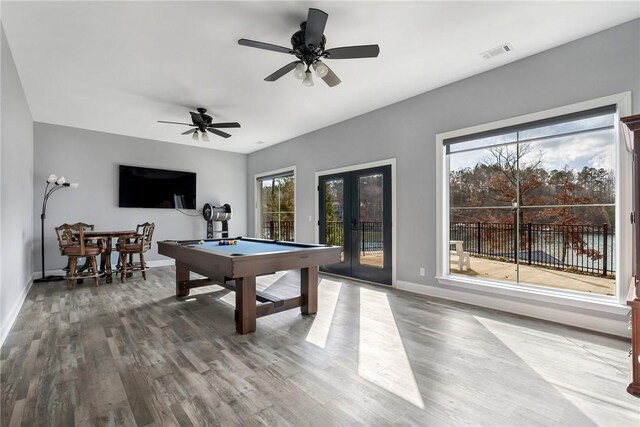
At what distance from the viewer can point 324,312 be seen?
3529 millimetres

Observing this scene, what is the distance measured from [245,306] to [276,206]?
481cm

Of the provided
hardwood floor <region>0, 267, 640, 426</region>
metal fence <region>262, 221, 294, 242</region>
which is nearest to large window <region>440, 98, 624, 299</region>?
hardwood floor <region>0, 267, 640, 426</region>

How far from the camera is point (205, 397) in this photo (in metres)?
1.88

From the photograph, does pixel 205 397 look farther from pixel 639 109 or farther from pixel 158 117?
pixel 158 117

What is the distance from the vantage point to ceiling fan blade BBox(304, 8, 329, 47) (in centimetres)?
225

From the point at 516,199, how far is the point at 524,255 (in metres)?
0.83

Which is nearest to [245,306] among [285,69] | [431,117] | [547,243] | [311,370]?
[311,370]

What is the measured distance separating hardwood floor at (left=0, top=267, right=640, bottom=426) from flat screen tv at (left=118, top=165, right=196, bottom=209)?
3437 mm

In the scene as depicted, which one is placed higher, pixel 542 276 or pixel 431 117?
pixel 431 117

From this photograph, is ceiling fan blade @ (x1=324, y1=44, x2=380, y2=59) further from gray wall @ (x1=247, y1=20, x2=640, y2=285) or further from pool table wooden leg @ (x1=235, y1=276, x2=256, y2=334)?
pool table wooden leg @ (x1=235, y1=276, x2=256, y2=334)

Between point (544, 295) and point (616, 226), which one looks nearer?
point (616, 226)

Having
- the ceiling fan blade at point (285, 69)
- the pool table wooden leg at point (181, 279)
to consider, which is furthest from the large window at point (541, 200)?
the pool table wooden leg at point (181, 279)

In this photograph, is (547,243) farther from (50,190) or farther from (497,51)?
(50,190)

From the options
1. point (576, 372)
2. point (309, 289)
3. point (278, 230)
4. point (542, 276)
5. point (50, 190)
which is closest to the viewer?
point (576, 372)
